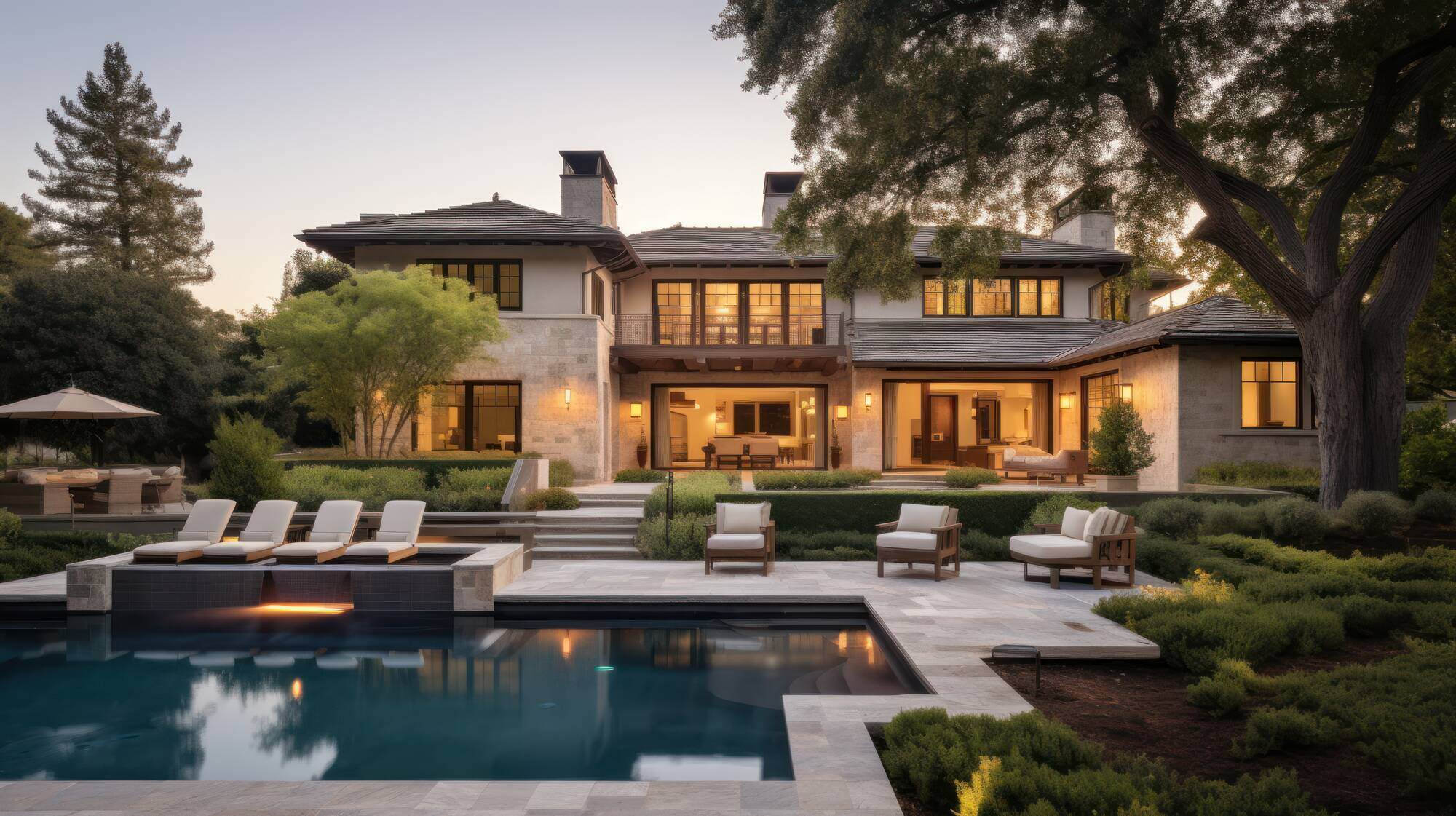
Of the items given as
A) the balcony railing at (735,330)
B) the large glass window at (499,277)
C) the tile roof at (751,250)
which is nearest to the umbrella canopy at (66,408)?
the large glass window at (499,277)

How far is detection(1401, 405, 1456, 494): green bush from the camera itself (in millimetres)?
11977

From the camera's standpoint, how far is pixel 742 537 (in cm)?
927

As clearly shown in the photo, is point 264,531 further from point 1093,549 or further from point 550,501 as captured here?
point 1093,549

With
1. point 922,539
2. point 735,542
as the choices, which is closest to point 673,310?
point 735,542

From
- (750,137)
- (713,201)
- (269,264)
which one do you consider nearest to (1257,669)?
(750,137)

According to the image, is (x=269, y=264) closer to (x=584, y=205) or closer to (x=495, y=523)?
(x=584, y=205)

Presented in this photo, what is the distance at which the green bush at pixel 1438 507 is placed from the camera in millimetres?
9875

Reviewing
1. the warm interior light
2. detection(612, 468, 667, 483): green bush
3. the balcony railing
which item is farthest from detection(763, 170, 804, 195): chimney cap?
the warm interior light

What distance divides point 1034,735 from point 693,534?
280 inches

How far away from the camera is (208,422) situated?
2197 cm

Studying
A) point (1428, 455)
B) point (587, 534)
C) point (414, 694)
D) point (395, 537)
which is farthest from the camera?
point (1428, 455)

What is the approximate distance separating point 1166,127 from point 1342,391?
4.24m

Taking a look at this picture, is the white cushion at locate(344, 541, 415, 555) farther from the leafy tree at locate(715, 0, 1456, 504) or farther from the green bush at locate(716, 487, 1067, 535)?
the leafy tree at locate(715, 0, 1456, 504)

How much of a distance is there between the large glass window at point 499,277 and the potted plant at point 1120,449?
38.6 ft
